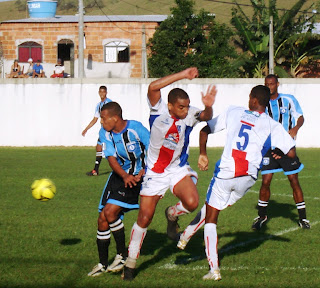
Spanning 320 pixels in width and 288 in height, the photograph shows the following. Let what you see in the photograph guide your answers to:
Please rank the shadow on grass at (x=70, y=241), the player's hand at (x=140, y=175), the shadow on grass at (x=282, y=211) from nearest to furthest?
the player's hand at (x=140, y=175) → the shadow on grass at (x=70, y=241) → the shadow on grass at (x=282, y=211)

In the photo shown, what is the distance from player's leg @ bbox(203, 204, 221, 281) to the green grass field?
0.09 meters

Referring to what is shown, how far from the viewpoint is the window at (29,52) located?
4259 centimetres

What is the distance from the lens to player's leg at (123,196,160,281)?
638 cm

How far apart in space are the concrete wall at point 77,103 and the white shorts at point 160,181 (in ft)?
57.6

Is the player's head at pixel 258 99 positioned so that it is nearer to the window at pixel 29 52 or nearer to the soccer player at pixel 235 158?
the soccer player at pixel 235 158

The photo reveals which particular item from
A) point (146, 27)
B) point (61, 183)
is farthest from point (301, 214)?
point (146, 27)

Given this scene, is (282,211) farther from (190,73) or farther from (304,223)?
(190,73)

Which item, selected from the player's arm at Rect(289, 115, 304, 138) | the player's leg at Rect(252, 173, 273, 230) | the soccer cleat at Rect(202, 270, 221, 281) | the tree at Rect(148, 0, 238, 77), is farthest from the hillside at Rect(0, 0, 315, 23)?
the soccer cleat at Rect(202, 270, 221, 281)

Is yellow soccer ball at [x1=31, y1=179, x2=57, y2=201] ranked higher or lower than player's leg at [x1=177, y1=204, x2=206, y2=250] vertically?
higher

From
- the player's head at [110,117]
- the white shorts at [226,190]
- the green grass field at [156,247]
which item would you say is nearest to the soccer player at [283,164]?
the green grass field at [156,247]

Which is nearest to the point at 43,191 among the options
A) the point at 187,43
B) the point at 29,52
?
the point at 187,43

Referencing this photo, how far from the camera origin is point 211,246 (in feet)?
21.1

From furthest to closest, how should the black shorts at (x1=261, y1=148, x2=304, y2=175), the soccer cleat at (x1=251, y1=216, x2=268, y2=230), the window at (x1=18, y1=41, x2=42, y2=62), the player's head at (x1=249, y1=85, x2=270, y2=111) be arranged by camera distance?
the window at (x1=18, y1=41, x2=42, y2=62)
the black shorts at (x1=261, y1=148, x2=304, y2=175)
the soccer cleat at (x1=251, y1=216, x2=268, y2=230)
the player's head at (x1=249, y1=85, x2=270, y2=111)

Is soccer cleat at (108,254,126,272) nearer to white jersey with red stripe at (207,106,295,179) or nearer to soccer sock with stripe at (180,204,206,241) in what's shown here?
soccer sock with stripe at (180,204,206,241)
